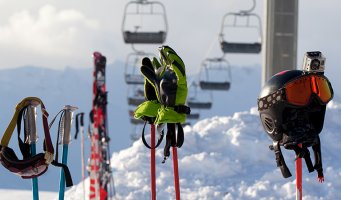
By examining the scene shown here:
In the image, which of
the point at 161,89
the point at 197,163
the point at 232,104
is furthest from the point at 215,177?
the point at 232,104

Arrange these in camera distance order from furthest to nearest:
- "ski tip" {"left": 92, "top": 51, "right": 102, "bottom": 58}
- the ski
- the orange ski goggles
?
the ski, "ski tip" {"left": 92, "top": 51, "right": 102, "bottom": 58}, the orange ski goggles

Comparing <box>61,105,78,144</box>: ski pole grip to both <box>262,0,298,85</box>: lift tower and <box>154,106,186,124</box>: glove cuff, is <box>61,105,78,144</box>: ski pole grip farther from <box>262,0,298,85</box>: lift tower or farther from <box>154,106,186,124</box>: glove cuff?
<box>262,0,298,85</box>: lift tower

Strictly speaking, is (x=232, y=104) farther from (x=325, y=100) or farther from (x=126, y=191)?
(x=325, y=100)

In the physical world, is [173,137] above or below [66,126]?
below

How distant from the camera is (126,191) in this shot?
19375mm

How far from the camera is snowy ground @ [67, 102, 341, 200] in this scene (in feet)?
64.0

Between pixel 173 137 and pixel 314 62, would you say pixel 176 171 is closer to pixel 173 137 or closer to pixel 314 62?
pixel 173 137

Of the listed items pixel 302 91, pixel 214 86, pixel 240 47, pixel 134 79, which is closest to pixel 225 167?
pixel 214 86

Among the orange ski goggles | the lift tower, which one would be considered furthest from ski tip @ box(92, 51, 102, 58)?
the lift tower

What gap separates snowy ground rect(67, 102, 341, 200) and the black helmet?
11.5 meters

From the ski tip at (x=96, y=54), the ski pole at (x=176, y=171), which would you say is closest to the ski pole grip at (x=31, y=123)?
the ski pole at (x=176, y=171)

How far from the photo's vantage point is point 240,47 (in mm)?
18766

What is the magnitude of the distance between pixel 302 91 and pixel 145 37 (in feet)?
36.2

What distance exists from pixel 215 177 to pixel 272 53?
2.59 metres
